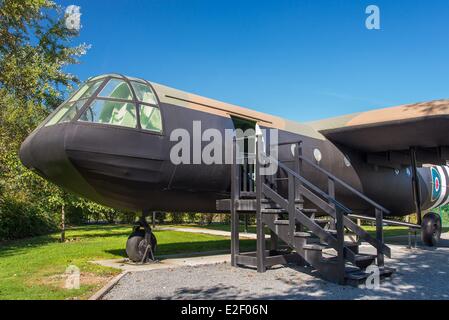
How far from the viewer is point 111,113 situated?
26.0 ft

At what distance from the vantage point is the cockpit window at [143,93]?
8289mm

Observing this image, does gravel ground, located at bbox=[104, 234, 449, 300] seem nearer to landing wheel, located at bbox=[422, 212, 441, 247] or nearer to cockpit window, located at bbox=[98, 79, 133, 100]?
cockpit window, located at bbox=[98, 79, 133, 100]

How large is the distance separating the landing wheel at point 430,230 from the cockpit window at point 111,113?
1085cm

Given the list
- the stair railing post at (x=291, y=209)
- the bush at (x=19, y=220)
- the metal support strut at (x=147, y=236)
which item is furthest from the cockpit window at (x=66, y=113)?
the bush at (x=19, y=220)

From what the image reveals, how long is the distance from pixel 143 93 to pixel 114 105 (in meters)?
0.68

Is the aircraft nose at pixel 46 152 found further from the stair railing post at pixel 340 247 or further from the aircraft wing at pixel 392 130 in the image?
the aircraft wing at pixel 392 130

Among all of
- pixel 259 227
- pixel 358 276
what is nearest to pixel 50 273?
pixel 259 227

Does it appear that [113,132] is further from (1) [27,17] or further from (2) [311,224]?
(1) [27,17]

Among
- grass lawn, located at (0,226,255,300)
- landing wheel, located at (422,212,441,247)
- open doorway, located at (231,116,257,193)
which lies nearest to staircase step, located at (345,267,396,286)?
open doorway, located at (231,116,257,193)

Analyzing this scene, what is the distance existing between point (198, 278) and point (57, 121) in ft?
13.6

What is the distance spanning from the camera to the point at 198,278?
24.6ft

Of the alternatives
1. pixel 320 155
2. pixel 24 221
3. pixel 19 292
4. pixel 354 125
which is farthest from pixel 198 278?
pixel 24 221

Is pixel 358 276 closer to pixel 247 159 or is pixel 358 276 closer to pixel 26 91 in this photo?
pixel 247 159

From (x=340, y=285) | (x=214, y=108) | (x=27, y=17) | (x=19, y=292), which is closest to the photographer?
(x=19, y=292)
